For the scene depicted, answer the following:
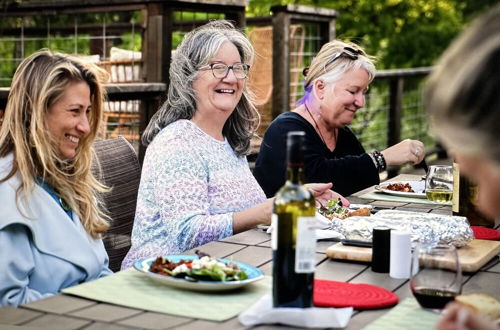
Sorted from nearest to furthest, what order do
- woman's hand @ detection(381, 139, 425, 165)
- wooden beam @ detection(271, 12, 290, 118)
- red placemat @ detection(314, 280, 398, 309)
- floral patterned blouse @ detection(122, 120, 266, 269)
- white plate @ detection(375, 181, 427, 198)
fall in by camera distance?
red placemat @ detection(314, 280, 398, 309) < floral patterned blouse @ detection(122, 120, 266, 269) < white plate @ detection(375, 181, 427, 198) < woman's hand @ detection(381, 139, 425, 165) < wooden beam @ detection(271, 12, 290, 118)

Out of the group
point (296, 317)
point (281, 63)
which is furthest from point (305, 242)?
point (281, 63)

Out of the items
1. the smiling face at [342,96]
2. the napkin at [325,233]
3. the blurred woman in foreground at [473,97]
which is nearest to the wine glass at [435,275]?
the blurred woman in foreground at [473,97]

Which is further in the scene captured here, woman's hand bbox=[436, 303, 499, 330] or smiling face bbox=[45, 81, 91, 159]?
smiling face bbox=[45, 81, 91, 159]

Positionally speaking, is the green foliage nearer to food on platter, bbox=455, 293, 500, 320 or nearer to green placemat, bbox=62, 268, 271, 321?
green placemat, bbox=62, 268, 271, 321

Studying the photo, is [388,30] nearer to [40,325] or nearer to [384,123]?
[384,123]

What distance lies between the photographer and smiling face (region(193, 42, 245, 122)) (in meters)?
3.18

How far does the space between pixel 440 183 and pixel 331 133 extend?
0.87 meters

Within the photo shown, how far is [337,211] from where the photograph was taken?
2.99 m

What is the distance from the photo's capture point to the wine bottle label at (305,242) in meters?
1.70

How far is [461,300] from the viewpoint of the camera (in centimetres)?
181

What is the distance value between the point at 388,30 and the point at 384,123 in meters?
7.76

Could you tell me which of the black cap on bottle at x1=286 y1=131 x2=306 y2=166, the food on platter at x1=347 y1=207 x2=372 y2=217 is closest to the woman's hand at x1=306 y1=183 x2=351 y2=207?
the food on platter at x1=347 y1=207 x2=372 y2=217

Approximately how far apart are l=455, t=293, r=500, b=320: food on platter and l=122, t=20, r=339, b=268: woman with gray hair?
1.09 metres

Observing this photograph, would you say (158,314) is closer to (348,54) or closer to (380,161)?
(380,161)
